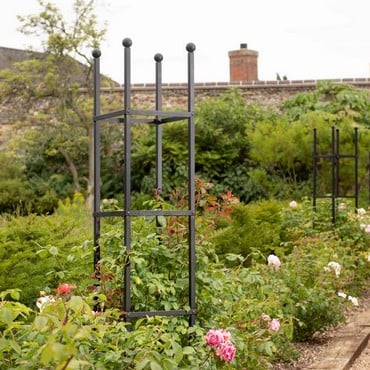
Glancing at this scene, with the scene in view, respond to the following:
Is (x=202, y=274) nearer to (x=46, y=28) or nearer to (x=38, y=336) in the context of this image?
(x=38, y=336)

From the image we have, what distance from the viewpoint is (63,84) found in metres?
20.4

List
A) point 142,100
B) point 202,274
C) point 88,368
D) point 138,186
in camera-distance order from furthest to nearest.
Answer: point 142,100 → point 138,186 → point 202,274 → point 88,368

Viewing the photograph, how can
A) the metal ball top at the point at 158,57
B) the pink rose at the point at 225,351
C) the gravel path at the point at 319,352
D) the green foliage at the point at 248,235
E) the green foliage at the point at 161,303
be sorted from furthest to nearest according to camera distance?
the green foliage at the point at 248,235, the gravel path at the point at 319,352, the metal ball top at the point at 158,57, the pink rose at the point at 225,351, the green foliage at the point at 161,303

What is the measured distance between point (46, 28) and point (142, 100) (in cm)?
385

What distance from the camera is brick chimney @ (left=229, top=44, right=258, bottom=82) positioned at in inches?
950

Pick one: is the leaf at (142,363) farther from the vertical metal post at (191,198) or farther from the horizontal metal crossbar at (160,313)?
the vertical metal post at (191,198)

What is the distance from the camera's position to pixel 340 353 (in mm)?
5785

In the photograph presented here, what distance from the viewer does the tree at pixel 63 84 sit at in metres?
19.7

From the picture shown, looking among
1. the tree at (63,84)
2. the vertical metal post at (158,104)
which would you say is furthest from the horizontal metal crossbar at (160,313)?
the tree at (63,84)

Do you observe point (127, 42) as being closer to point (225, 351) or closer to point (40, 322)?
point (225, 351)

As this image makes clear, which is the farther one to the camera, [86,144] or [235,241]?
A: [86,144]

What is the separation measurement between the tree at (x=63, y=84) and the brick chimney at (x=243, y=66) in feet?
16.1

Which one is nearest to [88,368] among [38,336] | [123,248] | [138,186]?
[38,336]

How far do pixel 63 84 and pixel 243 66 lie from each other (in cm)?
579
